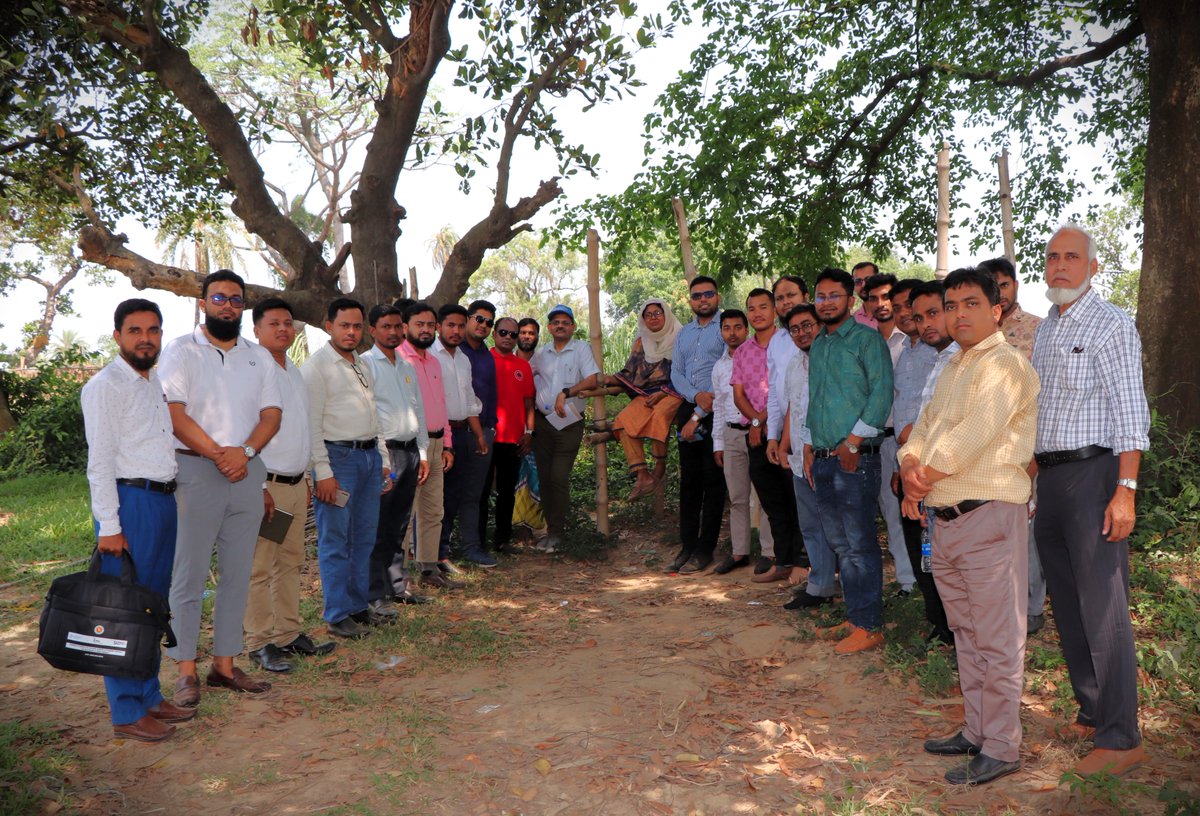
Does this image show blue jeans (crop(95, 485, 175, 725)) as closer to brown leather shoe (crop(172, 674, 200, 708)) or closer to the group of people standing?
the group of people standing

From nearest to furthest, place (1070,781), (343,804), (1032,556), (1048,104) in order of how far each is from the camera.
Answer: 1. (1070,781)
2. (343,804)
3. (1032,556)
4. (1048,104)

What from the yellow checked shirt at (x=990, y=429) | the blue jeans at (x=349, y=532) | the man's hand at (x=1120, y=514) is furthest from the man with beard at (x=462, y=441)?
the man's hand at (x=1120, y=514)

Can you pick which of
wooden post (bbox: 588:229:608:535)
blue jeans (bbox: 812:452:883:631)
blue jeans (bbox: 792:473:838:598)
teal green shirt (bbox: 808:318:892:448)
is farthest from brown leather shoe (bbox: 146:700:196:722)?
wooden post (bbox: 588:229:608:535)

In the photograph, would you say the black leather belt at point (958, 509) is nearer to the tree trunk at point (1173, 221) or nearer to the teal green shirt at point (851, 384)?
the teal green shirt at point (851, 384)

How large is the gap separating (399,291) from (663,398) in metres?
3.00

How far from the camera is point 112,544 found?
4.26 metres

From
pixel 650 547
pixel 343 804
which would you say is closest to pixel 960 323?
pixel 343 804

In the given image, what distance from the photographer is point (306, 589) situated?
25.7ft

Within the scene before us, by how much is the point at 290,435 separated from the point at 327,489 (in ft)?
1.89

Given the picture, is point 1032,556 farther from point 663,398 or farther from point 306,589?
point 306,589

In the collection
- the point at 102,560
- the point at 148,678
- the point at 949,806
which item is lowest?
the point at 949,806

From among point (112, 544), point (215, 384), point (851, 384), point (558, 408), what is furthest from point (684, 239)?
point (112, 544)

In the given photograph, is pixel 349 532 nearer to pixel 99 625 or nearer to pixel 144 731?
pixel 144 731

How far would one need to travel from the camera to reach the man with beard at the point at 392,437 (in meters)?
6.70
